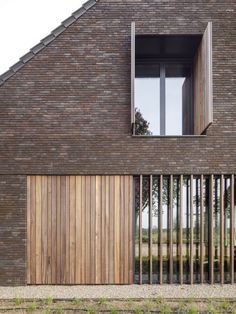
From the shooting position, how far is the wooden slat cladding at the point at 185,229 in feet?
33.5

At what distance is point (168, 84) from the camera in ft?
35.4

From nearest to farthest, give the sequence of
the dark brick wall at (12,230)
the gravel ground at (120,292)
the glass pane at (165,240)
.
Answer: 1. the gravel ground at (120,292)
2. the dark brick wall at (12,230)
3. the glass pane at (165,240)

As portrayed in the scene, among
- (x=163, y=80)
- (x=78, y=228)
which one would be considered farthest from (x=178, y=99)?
(x=78, y=228)

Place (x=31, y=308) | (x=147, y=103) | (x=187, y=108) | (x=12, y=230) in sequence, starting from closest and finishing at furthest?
(x=31, y=308), (x=12, y=230), (x=147, y=103), (x=187, y=108)

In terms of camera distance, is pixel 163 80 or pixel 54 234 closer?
pixel 54 234

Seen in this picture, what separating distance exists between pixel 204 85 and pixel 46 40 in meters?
3.63

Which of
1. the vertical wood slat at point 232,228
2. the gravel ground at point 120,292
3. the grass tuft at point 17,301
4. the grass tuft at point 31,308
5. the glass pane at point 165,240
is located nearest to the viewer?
the grass tuft at point 31,308

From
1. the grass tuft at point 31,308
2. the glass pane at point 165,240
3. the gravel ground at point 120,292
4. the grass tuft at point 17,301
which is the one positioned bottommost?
the gravel ground at point 120,292

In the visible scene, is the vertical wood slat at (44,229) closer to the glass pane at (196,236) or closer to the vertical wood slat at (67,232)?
the vertical wood slat at (67,232)

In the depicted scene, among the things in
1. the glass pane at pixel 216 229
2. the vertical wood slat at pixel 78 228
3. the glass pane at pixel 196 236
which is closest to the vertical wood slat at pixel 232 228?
the glass pane at pixel 216 229

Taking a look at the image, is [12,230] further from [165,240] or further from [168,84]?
[168,84]

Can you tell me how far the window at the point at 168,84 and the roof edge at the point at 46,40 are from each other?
1342mm

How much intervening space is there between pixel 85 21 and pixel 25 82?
1929 mm

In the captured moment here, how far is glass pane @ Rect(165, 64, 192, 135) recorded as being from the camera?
1065cm
